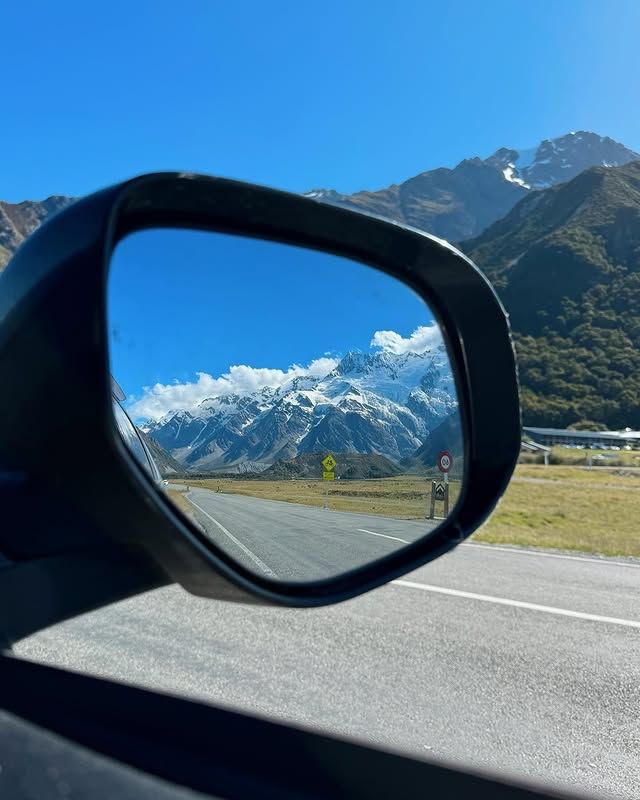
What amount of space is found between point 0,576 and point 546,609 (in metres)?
4.97

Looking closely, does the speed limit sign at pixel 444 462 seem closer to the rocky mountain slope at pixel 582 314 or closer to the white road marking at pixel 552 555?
the white road marking at pixel 552 555

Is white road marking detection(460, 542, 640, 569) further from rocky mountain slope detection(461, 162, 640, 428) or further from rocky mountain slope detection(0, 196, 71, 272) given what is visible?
rocky mountain slope detection(461, 162, 640, 428)

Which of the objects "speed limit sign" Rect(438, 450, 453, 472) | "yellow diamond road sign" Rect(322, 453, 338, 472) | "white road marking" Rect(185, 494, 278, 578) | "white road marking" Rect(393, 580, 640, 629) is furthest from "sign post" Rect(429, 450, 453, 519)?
"white road marking" Rect(393, 580, 640, 629)

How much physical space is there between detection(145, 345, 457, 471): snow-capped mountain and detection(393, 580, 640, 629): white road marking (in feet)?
12.6

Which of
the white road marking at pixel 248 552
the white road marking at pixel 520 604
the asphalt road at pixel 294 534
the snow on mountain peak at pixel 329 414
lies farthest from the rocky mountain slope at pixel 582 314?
the white road marking at pixel 248 552

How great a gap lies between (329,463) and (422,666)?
2616mm

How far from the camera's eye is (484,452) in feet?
6.52

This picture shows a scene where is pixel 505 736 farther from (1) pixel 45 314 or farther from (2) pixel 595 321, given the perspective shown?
(2) pixel 595 321

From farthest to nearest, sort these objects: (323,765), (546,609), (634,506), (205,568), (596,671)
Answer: (634,506), (546,609), (596,671), (323,765), (205,568)

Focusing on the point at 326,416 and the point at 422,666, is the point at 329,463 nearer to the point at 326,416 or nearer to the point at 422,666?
the point at 326,416

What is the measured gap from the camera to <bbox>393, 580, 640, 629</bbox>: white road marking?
5.22 metres

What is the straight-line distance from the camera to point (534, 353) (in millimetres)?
108312

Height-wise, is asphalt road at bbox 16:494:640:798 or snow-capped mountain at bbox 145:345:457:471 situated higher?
snow-capped mountain at bbox 145:345:457:471

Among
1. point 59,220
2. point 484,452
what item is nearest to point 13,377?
point 59,220
